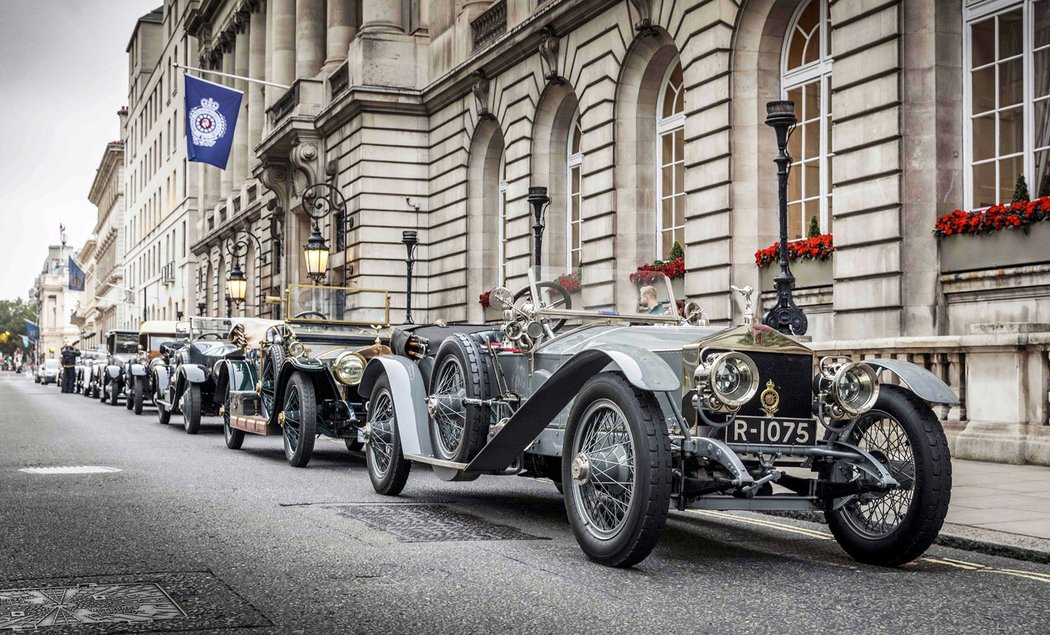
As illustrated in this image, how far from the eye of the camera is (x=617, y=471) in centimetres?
599

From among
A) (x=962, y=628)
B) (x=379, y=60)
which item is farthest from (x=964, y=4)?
(x=379, y=60)

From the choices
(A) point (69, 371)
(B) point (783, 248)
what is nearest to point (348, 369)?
(B) point (783, 248)

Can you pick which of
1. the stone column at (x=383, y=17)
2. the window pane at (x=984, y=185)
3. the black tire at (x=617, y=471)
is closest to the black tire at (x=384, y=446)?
the black tire at (x=617, y=471)

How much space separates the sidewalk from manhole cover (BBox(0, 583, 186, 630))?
14.9ft

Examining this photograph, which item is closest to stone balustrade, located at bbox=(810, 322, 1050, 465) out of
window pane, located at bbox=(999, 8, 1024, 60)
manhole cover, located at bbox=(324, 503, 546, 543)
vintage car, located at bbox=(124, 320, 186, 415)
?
window pane, located at bbox=(999, 8, 1024, 60)

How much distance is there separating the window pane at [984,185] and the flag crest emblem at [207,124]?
22889 millimetres

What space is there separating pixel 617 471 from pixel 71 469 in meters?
7.27

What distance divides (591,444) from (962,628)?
2185 millimetres

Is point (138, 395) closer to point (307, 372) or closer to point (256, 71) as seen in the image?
point (307, 372)

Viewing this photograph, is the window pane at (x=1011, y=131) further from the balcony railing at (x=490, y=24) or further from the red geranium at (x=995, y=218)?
the balcony railing at (x=490, y=24)

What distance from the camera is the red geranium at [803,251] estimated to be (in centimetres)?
1595

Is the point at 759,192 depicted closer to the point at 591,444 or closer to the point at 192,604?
the point at 591,444

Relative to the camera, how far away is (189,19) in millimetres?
59625

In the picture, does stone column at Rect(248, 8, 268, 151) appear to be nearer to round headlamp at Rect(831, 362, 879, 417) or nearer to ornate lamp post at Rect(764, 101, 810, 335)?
ornate lamp post at Rect(764, 101, 810, 335)
